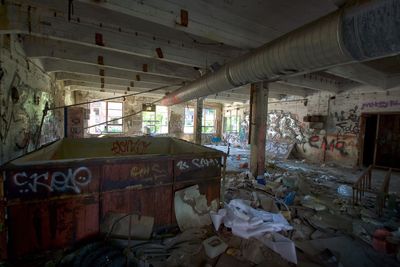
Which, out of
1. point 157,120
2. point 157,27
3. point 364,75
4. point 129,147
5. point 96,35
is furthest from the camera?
point 157,120

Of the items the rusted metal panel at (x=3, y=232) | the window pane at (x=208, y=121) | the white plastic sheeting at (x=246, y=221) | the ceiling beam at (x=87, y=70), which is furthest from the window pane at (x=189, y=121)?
the rusted metal panel at (x=3, y=232)

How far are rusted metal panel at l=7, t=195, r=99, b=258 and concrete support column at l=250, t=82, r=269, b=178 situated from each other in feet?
12.5

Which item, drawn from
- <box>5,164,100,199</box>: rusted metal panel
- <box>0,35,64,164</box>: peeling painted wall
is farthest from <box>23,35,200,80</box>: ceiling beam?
<box>5,164,100,199</box>: rusted metal panel

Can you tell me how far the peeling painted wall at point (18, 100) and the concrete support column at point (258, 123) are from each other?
461cm

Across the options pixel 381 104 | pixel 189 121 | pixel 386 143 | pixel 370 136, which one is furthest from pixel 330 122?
pixel 189 121

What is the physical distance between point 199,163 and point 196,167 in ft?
0.22

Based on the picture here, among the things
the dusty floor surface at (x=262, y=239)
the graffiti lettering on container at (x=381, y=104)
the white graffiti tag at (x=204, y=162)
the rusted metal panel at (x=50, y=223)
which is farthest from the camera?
the graffiti lettering on container at (x=381, y=104)

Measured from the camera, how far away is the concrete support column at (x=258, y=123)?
4.88 metres

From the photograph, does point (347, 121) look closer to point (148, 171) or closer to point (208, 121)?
point (148, 171)

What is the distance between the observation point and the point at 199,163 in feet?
8.79

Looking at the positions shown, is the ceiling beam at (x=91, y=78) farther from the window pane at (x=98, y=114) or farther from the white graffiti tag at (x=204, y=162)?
the window pane at (x=98, y=114)

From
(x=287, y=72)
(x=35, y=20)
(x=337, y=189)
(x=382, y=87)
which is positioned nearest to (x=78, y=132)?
(x=35, y=20)

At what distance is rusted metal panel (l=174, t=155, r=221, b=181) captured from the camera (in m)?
2.54

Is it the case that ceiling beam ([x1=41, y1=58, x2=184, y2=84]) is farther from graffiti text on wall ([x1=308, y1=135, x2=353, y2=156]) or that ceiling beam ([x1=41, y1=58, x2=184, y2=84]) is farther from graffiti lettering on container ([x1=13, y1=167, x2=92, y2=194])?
graffiti text on wall ([x1=308, y1=135, x2=353, y2=156])
